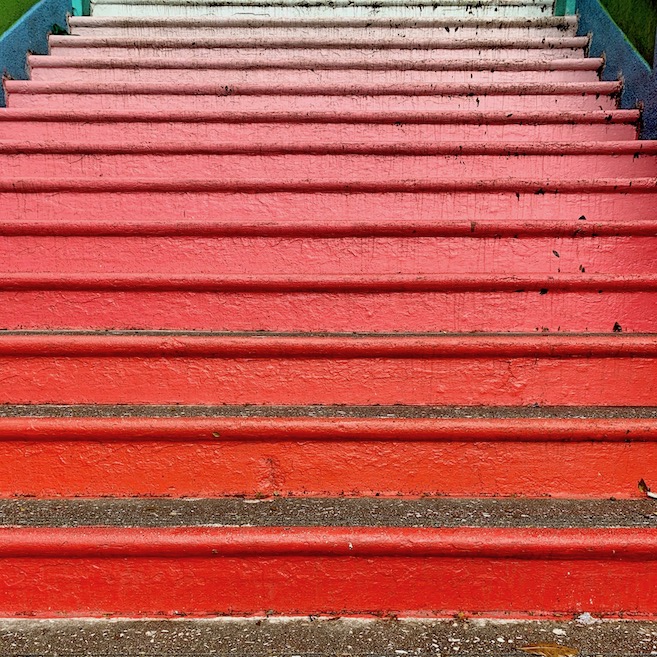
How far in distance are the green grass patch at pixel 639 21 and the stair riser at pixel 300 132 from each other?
1.12 ft

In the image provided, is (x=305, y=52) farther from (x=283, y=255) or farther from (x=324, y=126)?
(x=283, y=255)

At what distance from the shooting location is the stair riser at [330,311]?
76.5 inches

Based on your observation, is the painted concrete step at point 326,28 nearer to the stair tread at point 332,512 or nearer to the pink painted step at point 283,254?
the pink painted step at point 283,254

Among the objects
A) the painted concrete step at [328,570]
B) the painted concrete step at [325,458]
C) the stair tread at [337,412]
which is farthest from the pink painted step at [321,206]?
the painted concrete step at [328,570]

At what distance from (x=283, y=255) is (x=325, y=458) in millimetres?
818

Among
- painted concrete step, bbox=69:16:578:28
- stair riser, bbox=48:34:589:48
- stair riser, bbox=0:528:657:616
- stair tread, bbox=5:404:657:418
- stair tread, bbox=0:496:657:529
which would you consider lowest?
stair riser, bbox=0:528:657:616

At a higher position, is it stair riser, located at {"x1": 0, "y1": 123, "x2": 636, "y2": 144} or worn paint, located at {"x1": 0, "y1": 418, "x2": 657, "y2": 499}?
stair riser, located at {"x1": 0, "y1": 123, "x2": 636, "y2": 144}

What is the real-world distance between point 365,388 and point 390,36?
8.17 feet

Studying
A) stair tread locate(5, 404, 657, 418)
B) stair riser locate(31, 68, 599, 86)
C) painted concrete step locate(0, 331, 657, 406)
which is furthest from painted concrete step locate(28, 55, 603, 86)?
stair tread locate(5, 404, 657, 418)

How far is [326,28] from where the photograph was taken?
11.6ft

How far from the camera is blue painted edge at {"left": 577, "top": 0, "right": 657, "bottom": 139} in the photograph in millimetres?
2572

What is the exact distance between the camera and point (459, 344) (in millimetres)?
1724

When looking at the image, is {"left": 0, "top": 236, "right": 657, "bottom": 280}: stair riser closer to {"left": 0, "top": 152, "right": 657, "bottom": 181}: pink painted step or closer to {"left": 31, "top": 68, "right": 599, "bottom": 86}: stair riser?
{"left": 0, "top": 152, "right": 657, "bottom": 181}: pink painted step

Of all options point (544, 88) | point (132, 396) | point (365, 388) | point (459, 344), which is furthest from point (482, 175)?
point (132, 396)
